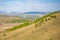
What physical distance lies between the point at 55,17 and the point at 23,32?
1797 millimetres

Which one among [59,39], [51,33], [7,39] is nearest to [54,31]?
[51,33]

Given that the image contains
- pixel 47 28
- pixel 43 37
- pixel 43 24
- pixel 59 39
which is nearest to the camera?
pixel 59 39

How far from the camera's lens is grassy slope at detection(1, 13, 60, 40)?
8.48 metres

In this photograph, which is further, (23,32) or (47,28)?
(23,32)

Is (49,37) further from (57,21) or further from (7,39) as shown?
(7,39)

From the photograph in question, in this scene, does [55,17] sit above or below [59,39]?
above

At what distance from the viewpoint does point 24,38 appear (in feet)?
29.7

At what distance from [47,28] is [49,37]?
88 cm

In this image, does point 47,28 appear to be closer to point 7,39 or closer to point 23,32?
point 23,32

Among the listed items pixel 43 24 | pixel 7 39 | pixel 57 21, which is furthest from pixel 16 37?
pixel 57 21

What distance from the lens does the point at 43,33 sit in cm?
884

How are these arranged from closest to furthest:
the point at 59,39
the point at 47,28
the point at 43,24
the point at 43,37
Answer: the point at 59,39 → the point at 43,37 → the point at 47,28 → the point at 43,24

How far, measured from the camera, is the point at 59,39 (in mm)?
7980

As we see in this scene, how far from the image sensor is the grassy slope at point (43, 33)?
848cm
